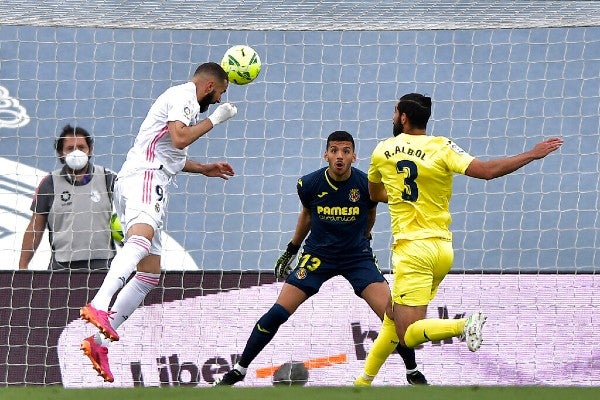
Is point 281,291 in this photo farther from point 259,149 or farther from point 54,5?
point 54,5

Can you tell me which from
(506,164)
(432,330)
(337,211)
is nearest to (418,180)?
(506,164)

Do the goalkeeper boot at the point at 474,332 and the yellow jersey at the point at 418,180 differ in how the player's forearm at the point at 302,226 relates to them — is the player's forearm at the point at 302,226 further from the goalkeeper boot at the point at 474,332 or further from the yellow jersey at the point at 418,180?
the goalkeeper boot at the point at 474,332

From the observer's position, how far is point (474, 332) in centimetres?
679

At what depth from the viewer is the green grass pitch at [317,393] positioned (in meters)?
5.79

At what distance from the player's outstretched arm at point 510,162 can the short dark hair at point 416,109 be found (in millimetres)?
497

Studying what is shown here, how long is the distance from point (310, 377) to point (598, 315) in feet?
7.50

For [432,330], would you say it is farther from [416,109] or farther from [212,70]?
[212,70]

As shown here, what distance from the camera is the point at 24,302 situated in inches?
378

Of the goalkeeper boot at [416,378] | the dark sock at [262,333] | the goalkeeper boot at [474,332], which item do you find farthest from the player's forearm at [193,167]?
the goalkeeper boot at [474,332]

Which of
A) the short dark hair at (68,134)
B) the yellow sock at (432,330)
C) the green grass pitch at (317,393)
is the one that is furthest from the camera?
the short dark hair at (68,134)

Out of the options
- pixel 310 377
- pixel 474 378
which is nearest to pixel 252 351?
pixel 310 377

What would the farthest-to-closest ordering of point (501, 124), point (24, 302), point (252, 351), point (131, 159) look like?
point (501, 124) < point (24, 302) < point (252, 351) < point (131, 159)

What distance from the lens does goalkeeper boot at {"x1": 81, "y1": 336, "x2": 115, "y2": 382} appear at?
747 cm

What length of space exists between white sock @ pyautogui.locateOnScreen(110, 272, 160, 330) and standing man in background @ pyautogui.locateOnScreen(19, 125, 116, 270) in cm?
191
